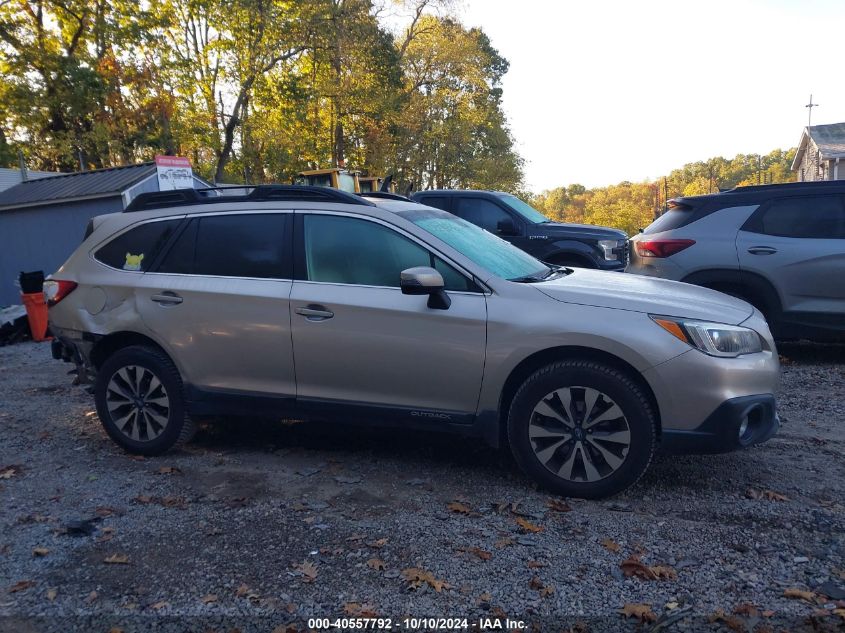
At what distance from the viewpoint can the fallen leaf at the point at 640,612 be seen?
3.05 meters

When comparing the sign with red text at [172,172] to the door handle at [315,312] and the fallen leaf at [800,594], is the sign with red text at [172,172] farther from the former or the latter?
the fallen leaf at [800,594]

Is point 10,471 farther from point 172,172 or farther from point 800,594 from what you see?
point 172,172

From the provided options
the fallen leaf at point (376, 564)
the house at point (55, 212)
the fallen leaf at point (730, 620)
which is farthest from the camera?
the house at point (55, 212)

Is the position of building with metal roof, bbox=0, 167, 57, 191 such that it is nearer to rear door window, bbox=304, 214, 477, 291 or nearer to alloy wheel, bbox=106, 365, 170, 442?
alloy wheel, bbox=106, 365, 170, 442

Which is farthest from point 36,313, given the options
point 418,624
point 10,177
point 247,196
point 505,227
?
point 10,177

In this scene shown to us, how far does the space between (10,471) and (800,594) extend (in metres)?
4.85

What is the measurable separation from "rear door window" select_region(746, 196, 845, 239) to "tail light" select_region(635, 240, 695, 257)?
668mm

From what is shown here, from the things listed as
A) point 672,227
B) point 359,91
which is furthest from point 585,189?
point 672,227

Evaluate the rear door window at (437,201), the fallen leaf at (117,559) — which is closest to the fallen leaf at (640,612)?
the fallen leaf at (117,559)

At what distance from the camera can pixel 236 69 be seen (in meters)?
32.3

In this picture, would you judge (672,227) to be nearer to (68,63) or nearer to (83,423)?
(83,423)

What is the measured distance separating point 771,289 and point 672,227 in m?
1.16

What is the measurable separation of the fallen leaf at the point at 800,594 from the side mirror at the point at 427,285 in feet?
7.33

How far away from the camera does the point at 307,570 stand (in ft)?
11.5
